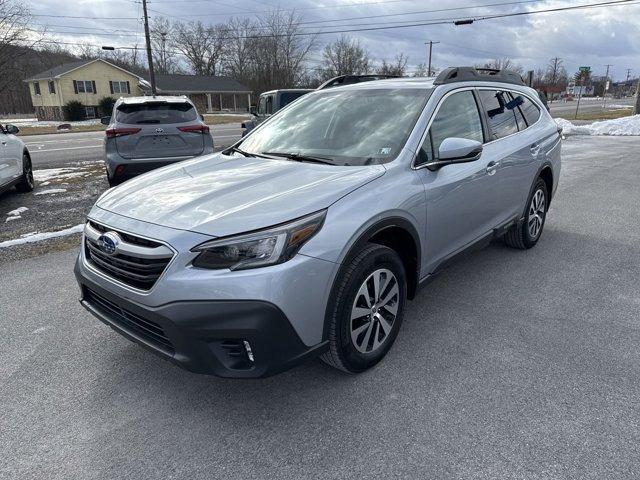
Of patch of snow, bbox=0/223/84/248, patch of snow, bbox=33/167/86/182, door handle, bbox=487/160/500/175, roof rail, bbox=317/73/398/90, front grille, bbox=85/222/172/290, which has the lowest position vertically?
patch of snow, bbox=33/167/86/182

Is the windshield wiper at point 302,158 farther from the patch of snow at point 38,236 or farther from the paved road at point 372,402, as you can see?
the patch of snow at point 38,236

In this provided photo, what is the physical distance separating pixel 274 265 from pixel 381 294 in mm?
923

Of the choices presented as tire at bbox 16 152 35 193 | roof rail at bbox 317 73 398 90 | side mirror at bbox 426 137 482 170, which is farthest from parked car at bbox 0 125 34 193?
side mirror at bbox 426 137 482 170

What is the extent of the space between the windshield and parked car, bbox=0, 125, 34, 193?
540 centimetres

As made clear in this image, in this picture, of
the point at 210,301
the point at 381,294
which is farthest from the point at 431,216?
the point at 210,301

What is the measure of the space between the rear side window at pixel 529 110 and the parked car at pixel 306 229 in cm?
86

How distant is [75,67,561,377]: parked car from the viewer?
230 centimetres

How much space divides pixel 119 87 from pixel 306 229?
61.8 metres

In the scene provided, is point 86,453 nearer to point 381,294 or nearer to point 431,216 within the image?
point 381,294

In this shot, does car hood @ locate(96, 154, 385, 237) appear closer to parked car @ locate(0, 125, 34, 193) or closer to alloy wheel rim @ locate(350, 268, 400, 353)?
alloy wheel rim @ locate(350, 268, 400, 353)

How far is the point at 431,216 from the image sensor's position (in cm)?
326

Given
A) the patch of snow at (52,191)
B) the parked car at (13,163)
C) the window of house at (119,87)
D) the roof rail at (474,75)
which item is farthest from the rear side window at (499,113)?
the window of house at (119,87)

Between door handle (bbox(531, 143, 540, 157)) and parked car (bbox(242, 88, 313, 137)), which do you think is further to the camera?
parked car (bbox(242, 88, 313, 137))

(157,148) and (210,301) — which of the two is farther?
(157,148)
